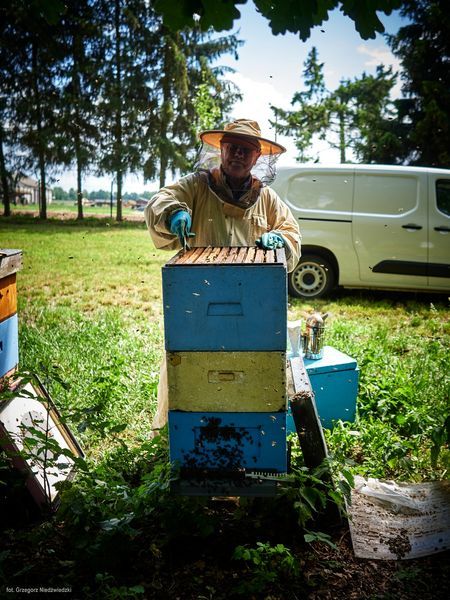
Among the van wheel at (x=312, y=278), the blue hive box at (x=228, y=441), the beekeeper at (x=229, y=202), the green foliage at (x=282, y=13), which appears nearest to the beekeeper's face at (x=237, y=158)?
the beekeeper at (x=229, y=202)

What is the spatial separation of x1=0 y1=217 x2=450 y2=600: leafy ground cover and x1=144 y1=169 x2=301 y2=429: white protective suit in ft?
1.92

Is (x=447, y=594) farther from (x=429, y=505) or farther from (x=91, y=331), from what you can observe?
(x=91, y=331)

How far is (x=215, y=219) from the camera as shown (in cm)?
270

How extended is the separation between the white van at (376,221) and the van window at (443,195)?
0.5 inches

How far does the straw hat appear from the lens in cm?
265

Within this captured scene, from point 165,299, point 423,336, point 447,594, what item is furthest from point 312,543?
point 423,336

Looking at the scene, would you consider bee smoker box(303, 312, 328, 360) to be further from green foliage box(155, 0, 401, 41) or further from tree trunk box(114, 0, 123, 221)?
tree trunk box(114, 0, 123, 221)

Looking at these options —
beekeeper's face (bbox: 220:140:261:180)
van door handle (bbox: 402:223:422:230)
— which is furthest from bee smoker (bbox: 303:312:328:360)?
van door handle (bbox: 402:223:422:230)

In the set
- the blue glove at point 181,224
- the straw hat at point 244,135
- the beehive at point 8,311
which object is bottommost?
the beehive at point 8,311

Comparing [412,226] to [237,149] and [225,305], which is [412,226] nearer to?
[237,149]

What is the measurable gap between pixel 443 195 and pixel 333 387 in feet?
14.7

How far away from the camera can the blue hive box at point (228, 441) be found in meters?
1.82

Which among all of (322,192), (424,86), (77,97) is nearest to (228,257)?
(322,192)

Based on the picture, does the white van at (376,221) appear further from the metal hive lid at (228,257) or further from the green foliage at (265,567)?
the green foliage at (265,567)
